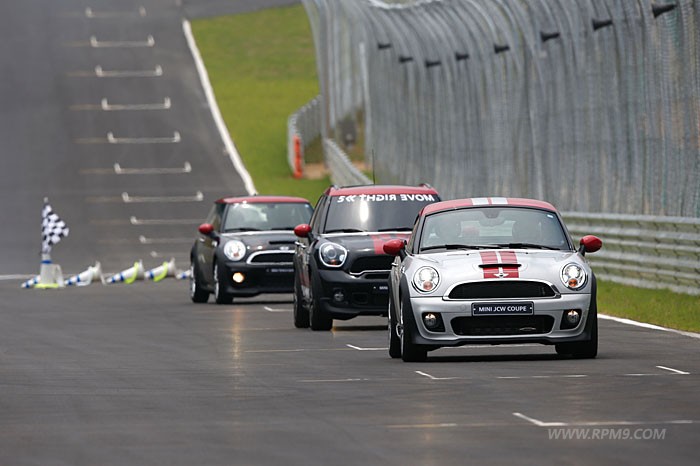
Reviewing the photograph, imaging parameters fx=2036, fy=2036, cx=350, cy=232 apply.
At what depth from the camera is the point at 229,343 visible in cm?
1841

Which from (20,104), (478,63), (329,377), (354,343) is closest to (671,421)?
(329,377)

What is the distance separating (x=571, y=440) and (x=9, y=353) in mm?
8486

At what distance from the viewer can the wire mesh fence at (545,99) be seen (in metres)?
24.0

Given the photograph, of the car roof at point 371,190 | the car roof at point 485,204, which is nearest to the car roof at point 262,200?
the car roof at point 371,190

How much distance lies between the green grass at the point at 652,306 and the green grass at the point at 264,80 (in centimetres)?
2729

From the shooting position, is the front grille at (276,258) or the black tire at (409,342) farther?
the front grille at (276,258)

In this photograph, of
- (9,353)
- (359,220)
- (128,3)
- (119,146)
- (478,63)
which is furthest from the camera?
(128,3)

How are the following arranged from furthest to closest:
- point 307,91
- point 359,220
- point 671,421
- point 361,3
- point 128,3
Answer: point 128,3, point 307,91, point 361,3, point 359,220, point 671,421

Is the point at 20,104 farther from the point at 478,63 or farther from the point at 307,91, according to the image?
the point at 478,63

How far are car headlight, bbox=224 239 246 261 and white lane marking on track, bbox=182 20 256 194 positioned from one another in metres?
26.2

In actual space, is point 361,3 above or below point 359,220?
above

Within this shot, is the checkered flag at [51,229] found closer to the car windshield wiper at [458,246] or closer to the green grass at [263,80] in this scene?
the green grass at [263,80]

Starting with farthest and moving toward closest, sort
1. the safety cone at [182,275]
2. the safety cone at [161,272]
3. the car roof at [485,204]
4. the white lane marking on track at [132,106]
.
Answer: the white lane marking on track at [132,106] → the safety cone at [182,275] → the safety cone at [161,272] → the car roof at [485,204]

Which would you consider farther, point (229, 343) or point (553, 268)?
point (229, 343)
